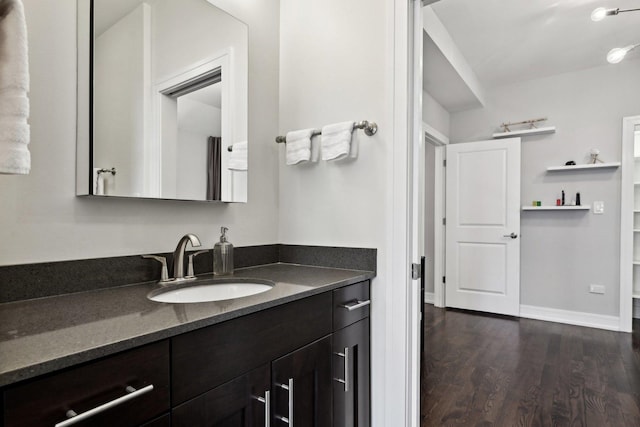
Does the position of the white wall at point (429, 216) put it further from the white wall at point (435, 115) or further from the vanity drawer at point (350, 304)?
the vanity drawer at point (350, 304)

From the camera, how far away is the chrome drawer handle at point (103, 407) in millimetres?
617

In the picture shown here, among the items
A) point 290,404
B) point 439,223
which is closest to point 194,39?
point 290,404

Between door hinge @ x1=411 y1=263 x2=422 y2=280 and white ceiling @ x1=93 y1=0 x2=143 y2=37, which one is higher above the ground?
white ceiling @ x1=93 y1=0 x2=143 y2=37

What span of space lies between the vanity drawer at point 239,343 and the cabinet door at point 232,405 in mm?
19

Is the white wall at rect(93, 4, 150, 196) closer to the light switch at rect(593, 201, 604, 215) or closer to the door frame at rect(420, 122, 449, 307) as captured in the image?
the door frame at rect(420, 122, 449, 307)

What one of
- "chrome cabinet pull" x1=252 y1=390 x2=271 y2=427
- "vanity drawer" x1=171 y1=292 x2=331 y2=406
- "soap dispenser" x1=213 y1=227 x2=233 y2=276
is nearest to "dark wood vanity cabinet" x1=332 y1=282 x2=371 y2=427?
"vanity drawer" x1=171 y1=292 x2=331 y2=406

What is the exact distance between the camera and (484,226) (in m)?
4.05

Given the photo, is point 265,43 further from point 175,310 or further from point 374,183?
point 175,310

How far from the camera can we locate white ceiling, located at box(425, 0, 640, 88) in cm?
262

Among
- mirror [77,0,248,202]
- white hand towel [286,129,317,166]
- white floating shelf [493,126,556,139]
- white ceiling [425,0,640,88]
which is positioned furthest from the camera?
white floating shelf [493,126,556,139]

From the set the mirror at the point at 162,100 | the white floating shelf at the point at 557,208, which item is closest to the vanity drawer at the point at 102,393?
the mirror at the point at 162,100

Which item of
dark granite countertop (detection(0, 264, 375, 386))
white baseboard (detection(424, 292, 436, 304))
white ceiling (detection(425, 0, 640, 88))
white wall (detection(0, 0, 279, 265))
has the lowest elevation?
white baseboard (detection(424, 292, 436, 304))

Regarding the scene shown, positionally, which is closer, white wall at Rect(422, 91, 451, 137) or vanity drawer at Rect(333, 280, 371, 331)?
vanity drawer at Rect(333, 280, 371, 331)

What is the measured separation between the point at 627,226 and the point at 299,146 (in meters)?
3.54
